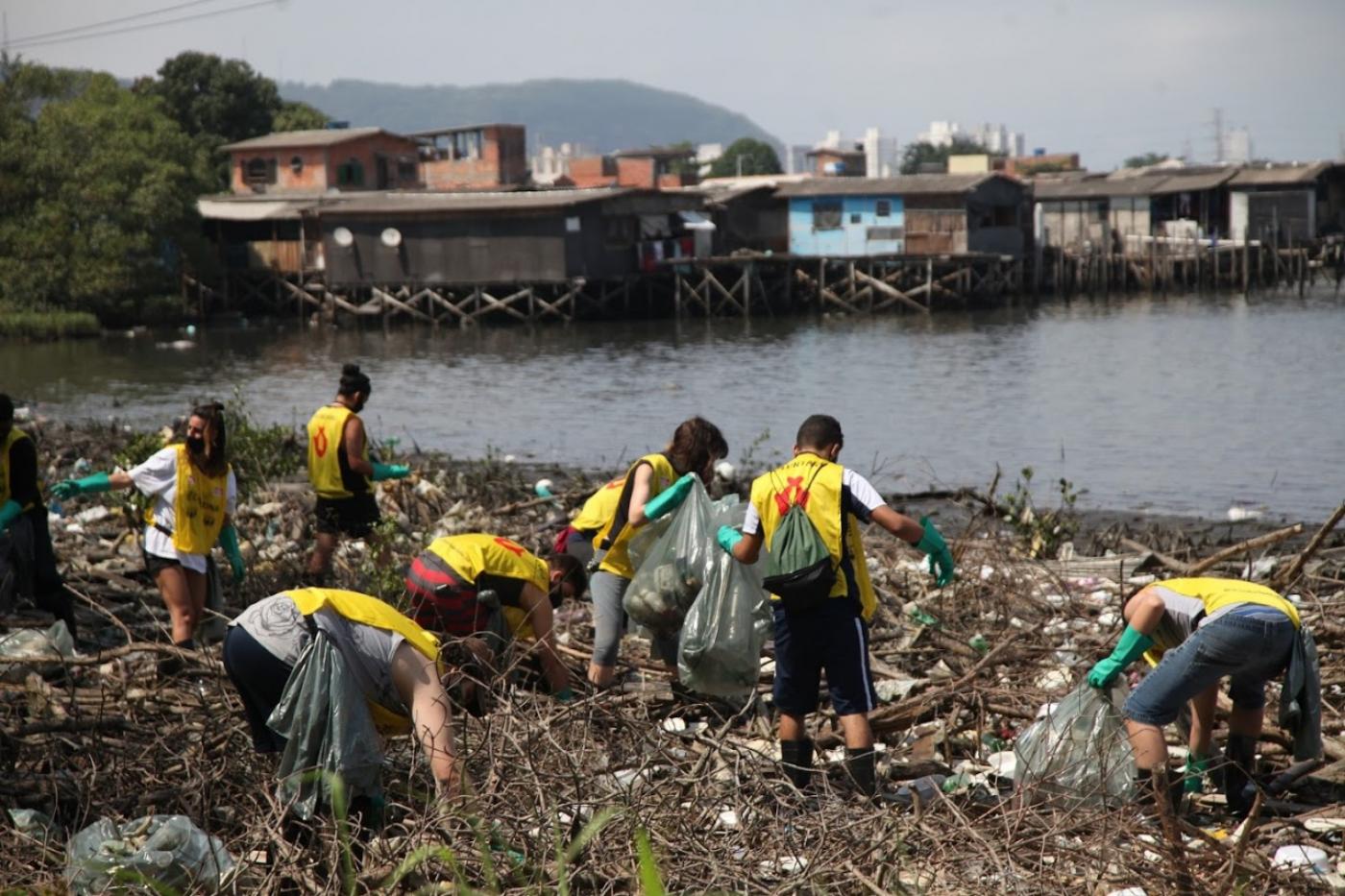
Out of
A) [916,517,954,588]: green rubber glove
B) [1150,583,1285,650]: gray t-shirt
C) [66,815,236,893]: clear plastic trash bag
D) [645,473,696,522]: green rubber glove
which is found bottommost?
[66,815,236,893]: clear plastic trash bag

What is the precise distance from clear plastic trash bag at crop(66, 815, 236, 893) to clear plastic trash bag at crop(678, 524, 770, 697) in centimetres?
219

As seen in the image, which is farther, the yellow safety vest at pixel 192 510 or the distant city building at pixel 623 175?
the distant city building at pixel 623 175

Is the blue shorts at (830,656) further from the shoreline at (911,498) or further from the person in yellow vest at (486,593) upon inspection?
the shoreline at (911,498)

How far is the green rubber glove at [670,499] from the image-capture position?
6059mm

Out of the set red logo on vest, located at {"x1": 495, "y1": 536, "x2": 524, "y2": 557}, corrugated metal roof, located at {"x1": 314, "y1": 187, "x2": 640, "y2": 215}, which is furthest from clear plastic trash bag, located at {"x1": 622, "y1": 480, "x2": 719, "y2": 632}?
corrugated metal roof, located at {"x1": 314, "y1": 187, "x2": 640, "y2": 215}

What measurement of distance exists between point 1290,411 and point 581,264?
21637 mm

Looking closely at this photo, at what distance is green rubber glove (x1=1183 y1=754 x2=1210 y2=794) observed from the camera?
5.03 metres

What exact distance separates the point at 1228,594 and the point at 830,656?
129 cm

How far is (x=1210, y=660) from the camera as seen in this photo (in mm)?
4684

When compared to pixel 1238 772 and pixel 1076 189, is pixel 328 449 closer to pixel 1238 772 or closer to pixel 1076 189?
pixel 1238 772

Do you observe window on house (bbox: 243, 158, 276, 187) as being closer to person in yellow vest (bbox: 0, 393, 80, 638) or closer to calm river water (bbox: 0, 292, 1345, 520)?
calm river water (bbox: 0, 292, 1345, 520)

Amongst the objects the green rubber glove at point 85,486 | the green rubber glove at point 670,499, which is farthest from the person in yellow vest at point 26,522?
A: the green rubber glove at point 670,499

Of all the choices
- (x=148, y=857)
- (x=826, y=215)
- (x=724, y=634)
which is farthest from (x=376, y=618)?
(x=826, y=215)

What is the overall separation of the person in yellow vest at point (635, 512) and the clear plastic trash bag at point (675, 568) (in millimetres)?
68
